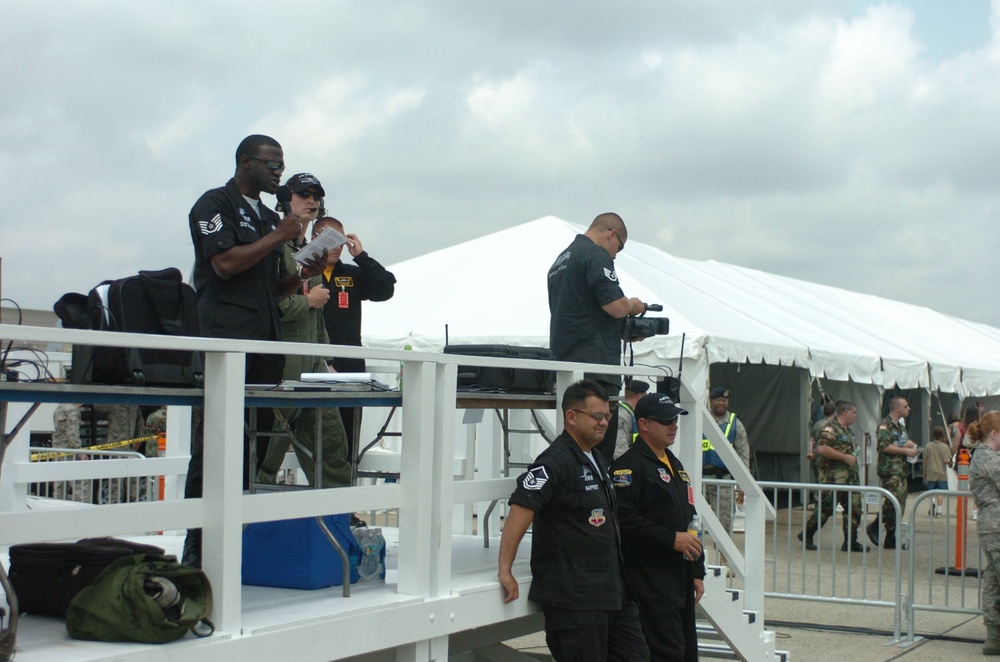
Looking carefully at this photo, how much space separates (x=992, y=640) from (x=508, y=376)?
16.2ft

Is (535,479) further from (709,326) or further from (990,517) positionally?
(709,326)

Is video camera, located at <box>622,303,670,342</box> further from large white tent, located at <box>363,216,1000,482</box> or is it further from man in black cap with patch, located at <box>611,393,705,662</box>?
large white tent, located at <box>363,216,1000,482</box>

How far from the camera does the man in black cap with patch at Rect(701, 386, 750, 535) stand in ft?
32.4

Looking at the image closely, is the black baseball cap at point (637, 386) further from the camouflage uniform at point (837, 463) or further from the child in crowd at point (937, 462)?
the child in crowd at point (937, 462)

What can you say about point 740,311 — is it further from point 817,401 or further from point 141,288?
point 141,288

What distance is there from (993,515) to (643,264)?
9.13 meters

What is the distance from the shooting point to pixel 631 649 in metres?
5.04

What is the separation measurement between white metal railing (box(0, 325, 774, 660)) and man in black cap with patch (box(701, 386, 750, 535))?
404 centimetres

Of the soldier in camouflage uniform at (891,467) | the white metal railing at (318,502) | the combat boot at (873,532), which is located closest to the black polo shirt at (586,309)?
the white metal railing at (318,502)

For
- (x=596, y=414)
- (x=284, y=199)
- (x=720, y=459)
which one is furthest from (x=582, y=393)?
(x=720, y=459)

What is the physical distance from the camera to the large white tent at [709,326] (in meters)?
14.1

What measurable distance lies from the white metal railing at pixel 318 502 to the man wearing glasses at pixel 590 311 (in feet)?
0.96

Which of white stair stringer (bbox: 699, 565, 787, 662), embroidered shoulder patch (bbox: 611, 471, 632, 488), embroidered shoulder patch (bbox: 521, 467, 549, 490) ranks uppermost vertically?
embroidered shoulder patch (bbox: 521, 467, 549, 490)

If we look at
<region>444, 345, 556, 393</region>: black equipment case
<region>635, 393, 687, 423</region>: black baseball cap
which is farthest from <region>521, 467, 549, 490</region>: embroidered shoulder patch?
<region>635, 393, 687, 423</region>: black baseball cap
